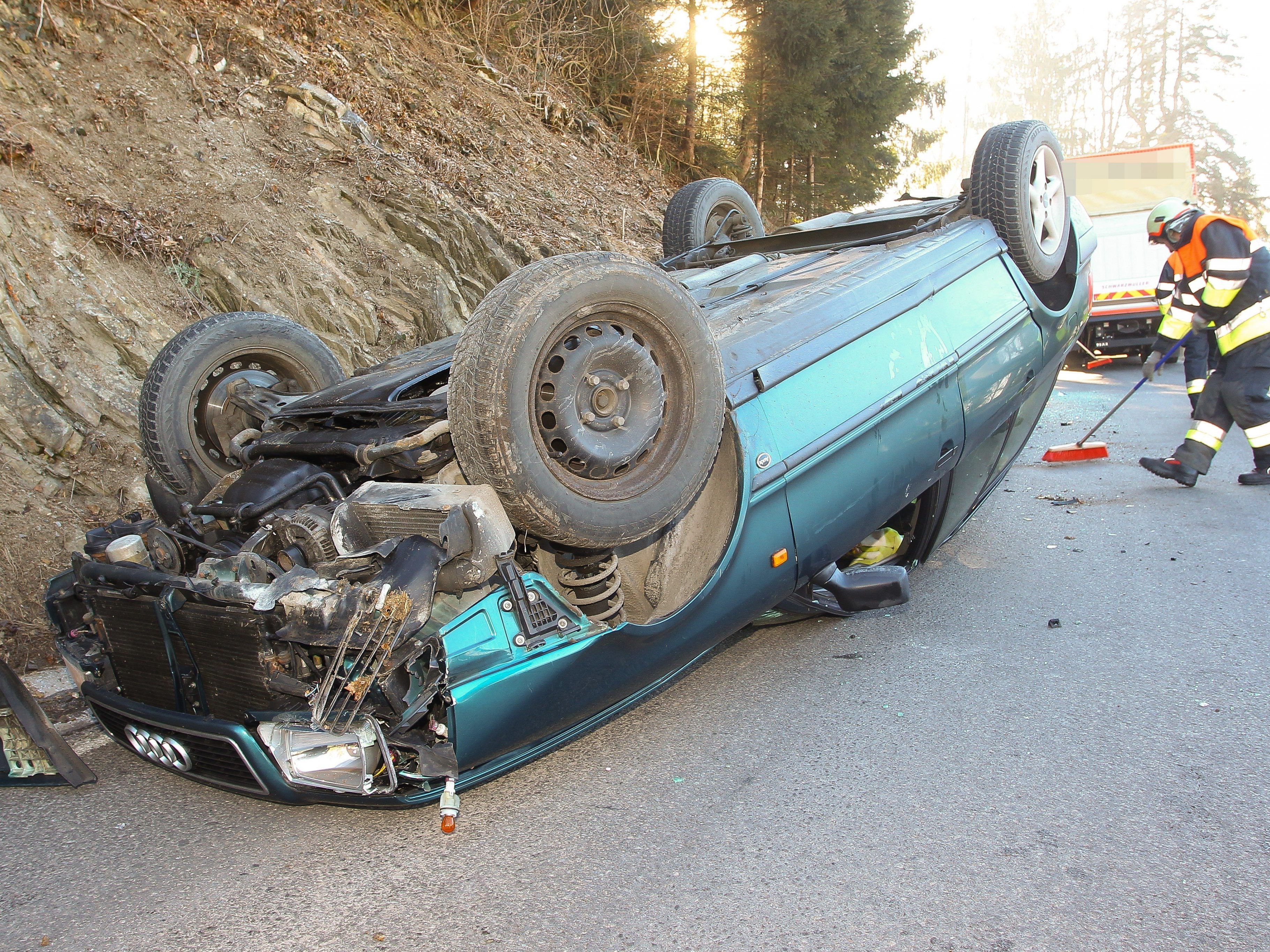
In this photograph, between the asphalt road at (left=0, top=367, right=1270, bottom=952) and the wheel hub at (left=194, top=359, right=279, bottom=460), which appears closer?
the asphalt road at (left=0, top=367, right=1270, bottom=952)

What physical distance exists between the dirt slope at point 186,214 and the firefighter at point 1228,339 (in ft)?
17.8

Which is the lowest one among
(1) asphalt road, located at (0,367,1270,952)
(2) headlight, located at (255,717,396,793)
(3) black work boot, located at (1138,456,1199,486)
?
(3) black work boot, located at (1138,456,1199,486)

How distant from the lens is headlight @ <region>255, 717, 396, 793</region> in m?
2.23

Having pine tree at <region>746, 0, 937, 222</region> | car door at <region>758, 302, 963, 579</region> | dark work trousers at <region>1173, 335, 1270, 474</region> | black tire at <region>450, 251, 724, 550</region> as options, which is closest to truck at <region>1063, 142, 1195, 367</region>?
pine tree at <region>746, 0, 937, 222</region>

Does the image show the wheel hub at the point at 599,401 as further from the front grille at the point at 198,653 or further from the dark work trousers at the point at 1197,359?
the dark work trousers at the point at 1197,359

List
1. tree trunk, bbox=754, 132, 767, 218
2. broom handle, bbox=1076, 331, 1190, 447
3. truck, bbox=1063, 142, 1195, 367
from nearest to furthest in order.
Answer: broom handle, bbox=1076, 331, 1190, 447
truck, bbox=1063, 142, 1195, 367
tree trunk, bbox=754, 132, 767, 218

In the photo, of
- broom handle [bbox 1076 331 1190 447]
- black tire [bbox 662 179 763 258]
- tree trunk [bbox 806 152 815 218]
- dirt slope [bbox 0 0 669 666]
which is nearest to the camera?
→ dirt slope [bbox 0 0 669 666]

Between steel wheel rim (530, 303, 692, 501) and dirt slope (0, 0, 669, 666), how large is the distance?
272 cm

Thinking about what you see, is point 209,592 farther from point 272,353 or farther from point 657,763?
point 272,353

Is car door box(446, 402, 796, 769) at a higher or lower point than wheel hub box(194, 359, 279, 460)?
lower

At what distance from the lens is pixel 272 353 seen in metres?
3.91

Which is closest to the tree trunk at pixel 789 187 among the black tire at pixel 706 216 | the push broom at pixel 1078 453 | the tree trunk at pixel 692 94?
the tree trunk at pixel 692 94

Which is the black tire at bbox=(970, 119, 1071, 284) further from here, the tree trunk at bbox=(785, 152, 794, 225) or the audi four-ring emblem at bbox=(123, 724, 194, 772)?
the tree trunk at bbox=(785, 152, 794, 225)

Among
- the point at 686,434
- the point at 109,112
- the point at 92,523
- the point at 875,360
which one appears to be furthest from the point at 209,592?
the point at 109,112
